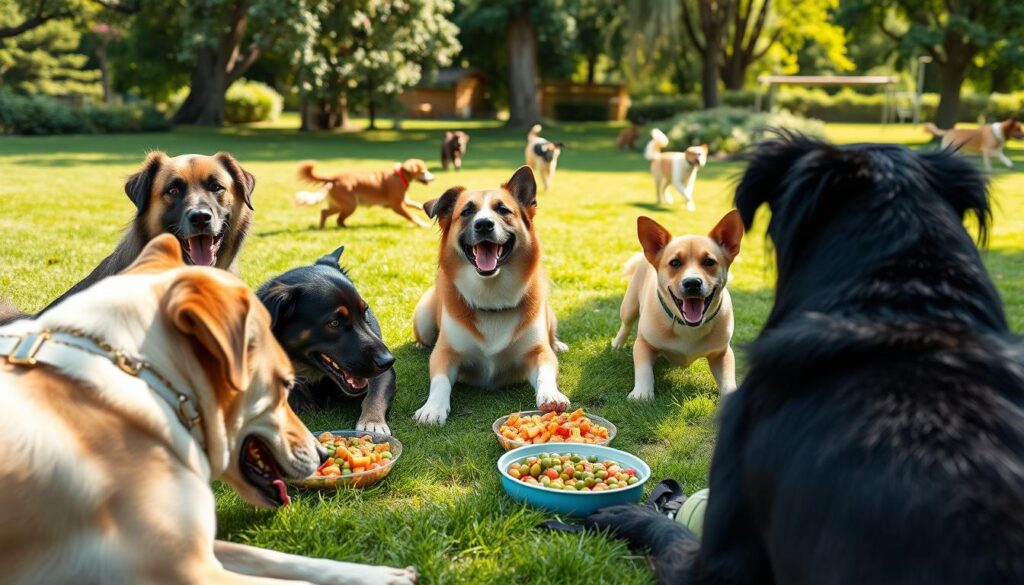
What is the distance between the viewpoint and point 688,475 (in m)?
3.99

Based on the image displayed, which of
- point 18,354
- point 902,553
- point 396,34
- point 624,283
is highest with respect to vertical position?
point 396,34

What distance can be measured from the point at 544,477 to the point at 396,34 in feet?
90.6

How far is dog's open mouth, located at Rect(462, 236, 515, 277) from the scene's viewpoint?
5230mm

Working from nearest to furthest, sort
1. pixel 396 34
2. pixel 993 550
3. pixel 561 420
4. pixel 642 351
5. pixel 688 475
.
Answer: pixel 993 550
pixel 688 475
pixel 561 420
pixel 642 351
pixel 396 34

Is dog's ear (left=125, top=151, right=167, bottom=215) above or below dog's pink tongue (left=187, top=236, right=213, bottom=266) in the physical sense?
above

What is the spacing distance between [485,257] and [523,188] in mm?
617

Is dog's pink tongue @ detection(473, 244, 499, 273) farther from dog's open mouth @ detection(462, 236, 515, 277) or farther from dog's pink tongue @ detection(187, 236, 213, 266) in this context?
dog's pink tongue @ detection(187, 236, 213, 266)

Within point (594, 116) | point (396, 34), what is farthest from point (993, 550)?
point (594, 116)

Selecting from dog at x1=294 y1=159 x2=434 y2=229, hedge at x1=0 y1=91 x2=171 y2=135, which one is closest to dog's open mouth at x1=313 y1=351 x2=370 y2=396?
dog at x1=294 y1=159 x2=434 y2=229

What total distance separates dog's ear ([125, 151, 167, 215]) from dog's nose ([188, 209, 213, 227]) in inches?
15.7

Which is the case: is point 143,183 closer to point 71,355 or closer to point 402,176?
point 71,355

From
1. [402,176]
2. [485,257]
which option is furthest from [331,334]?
[402,176]

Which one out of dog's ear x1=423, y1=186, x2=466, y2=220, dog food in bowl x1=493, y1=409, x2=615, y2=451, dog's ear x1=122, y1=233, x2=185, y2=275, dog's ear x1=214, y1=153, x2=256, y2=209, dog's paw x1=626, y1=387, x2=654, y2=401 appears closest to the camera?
dog's ear x1=122, y1=233, x2=185, y2=275

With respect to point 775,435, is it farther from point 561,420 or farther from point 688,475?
point 561,420
